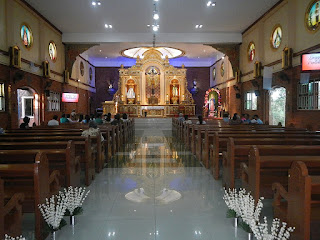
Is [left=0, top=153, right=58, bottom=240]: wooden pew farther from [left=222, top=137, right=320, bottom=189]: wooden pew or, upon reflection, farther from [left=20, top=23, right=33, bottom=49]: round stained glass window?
[left=20, top=23, right=33, bottom=49]: round stained glass window

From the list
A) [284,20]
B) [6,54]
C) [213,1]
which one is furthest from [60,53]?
[284,20]

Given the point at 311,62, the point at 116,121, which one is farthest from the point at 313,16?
the point at 116,121

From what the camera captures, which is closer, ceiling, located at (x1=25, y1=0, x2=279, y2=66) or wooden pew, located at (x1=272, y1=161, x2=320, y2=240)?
wooden pew, located at (x1=272, y1=161, x2=320, y2=240)

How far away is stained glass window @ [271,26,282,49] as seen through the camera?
37.4 ft

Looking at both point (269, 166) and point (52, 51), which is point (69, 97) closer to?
point (52, 51)

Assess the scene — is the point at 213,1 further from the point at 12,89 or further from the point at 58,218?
the point at 58,218

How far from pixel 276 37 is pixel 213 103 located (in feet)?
27.7

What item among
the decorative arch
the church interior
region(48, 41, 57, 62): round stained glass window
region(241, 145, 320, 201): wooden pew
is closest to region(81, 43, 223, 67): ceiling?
the church interior

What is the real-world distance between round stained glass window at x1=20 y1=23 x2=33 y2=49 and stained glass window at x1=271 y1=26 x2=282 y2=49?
1064cm

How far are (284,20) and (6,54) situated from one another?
35.4 feet

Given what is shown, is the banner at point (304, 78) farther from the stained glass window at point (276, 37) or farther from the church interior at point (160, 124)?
the stained glass window at point (276, 37)

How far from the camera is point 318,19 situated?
859 cm

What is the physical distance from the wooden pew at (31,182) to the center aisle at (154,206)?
37 cm

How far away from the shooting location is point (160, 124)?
16438 millimetres
